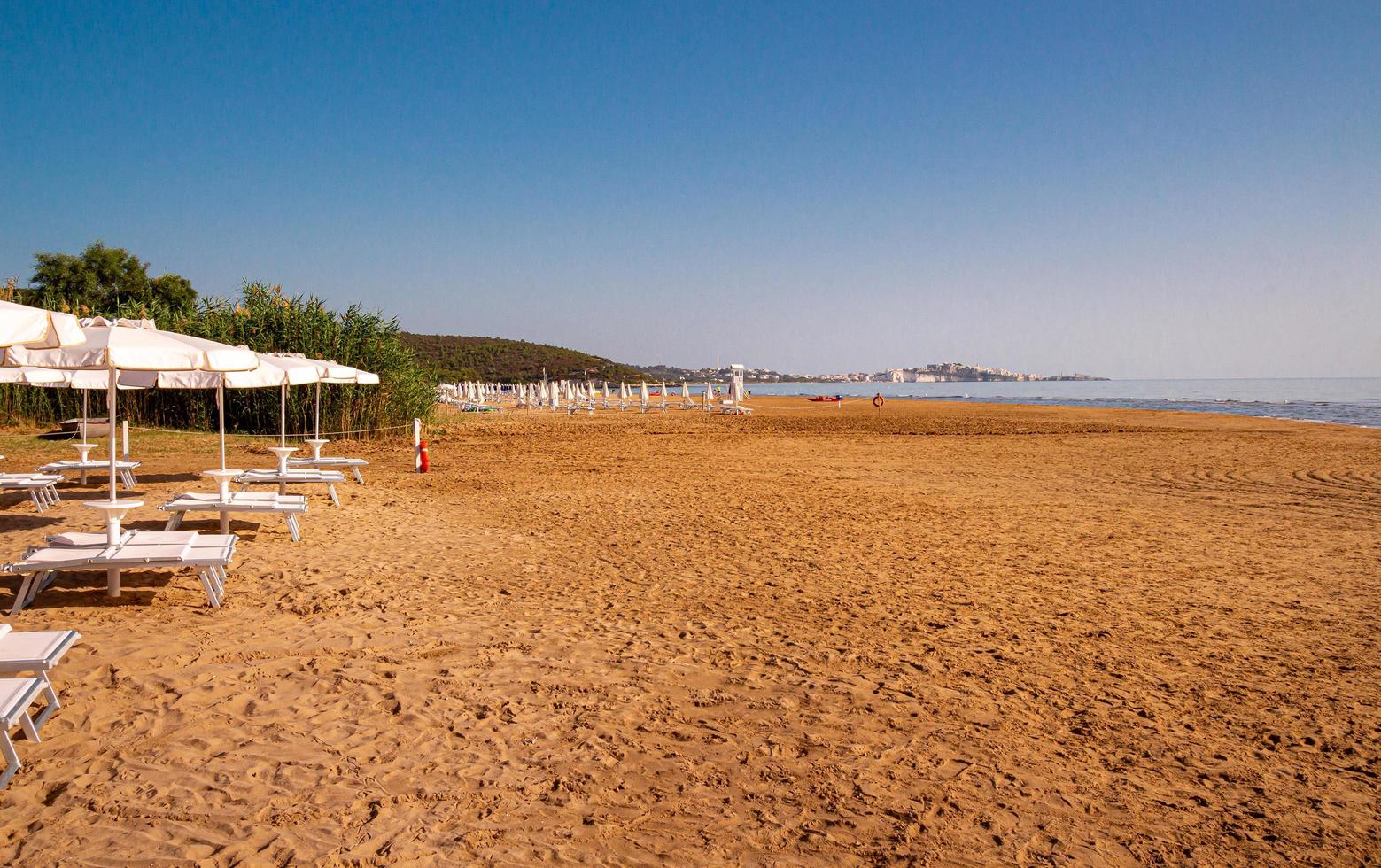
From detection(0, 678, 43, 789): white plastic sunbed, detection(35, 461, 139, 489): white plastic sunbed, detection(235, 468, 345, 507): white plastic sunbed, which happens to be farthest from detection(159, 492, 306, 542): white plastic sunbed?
detection(0, 678, 43, 789): white plastic sunbed

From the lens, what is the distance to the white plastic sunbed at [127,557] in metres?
5.39

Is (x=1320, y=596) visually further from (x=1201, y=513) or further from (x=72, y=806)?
(x=72, y=806)

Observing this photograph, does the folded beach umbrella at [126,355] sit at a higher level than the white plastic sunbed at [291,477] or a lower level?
higher

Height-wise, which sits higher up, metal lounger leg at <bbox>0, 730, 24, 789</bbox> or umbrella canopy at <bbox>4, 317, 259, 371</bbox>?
umbrella canopy at <bbox>4, 317, 259, 371</bbox>

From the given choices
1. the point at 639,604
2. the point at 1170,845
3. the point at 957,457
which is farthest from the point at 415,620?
Result: the point at 957,457

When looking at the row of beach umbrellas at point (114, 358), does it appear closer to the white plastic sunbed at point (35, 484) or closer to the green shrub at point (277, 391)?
the white plastic sunbed at point (35, 484)

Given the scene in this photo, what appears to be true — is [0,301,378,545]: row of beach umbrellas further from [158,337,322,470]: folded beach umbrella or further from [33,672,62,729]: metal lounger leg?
[33,672,62,729]: metal lounger leg

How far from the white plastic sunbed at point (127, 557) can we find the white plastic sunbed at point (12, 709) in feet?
7.05

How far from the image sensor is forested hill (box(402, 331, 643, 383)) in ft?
299

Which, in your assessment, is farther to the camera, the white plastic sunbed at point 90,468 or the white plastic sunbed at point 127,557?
the white plastic sunbed at point 90,468

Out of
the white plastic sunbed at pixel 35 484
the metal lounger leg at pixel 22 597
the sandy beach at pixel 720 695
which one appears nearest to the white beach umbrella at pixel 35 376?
Answer: the white plastic sunbed at pixel 35 484

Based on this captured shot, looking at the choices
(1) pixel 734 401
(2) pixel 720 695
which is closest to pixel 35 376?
(2) pixel 720 695

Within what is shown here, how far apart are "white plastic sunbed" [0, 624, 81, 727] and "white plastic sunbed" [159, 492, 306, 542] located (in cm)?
375

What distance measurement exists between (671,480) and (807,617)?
7.56 m
